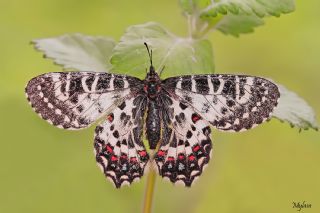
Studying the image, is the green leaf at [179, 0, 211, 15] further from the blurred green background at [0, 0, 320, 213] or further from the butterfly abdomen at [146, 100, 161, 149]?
the blurred green background at [0, 0, 320, 213]

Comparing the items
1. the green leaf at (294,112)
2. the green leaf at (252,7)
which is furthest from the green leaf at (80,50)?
the green leaf at (294,112)

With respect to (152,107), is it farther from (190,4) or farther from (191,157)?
(190,4)

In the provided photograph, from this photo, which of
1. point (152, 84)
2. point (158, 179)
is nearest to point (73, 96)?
point (152, 84)

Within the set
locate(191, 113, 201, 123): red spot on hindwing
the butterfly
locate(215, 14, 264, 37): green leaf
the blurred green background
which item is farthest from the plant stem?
the blurred green background

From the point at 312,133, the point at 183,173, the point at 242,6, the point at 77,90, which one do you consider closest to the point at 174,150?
the point at 183,173

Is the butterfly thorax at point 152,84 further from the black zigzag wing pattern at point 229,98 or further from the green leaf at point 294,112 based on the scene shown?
the green leaf at point 294,112

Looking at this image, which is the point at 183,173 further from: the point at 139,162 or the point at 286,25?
the point at 286,25
